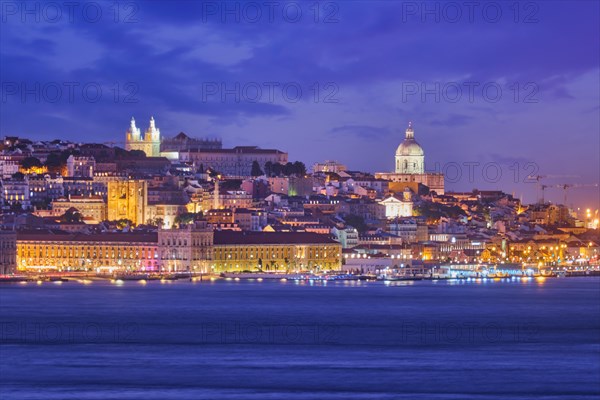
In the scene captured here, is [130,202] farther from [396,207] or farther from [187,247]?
[396,207]

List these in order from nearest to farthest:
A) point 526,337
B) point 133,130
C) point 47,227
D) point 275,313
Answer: point 526,337 < point 275,313 < point 47,227 < point 133,130

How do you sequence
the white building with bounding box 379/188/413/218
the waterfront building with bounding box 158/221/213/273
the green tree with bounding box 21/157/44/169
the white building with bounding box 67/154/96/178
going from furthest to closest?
the white building with bounding box 379/188/413/218, the white building with bounding box 67/154/96/178, the green tree with bounding box 21/157/44/169, the waterfront building with bounding box 158/221/213/273

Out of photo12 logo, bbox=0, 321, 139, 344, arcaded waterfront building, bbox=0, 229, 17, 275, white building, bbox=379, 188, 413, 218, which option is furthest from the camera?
white building, bbox=379, 188, 413, 218

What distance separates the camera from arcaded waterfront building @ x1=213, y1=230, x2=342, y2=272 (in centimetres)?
6612

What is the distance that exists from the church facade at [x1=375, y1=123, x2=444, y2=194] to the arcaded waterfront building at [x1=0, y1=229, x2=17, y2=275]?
40.5 metres

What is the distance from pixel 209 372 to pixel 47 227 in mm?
40688

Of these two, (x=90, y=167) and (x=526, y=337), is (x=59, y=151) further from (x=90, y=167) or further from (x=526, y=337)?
(x=526, y=337)

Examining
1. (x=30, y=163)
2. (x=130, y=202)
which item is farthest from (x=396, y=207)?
(x=30, y=163)

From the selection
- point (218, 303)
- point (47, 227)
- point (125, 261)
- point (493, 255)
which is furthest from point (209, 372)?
point (493, 255)

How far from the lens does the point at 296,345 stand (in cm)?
3556

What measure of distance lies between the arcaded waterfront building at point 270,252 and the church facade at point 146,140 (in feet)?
100

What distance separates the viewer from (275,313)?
147ft

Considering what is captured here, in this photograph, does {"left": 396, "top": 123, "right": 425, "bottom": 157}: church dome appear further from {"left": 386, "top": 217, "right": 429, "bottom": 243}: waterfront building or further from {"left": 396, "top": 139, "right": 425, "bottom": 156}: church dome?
{"left": 386, "top": 217, "right": 429, "bottom": 243}: waterfront building

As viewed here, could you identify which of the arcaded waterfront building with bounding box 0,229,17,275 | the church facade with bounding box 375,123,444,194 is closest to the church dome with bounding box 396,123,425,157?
the church facade with bounding box 375,123,444,194
